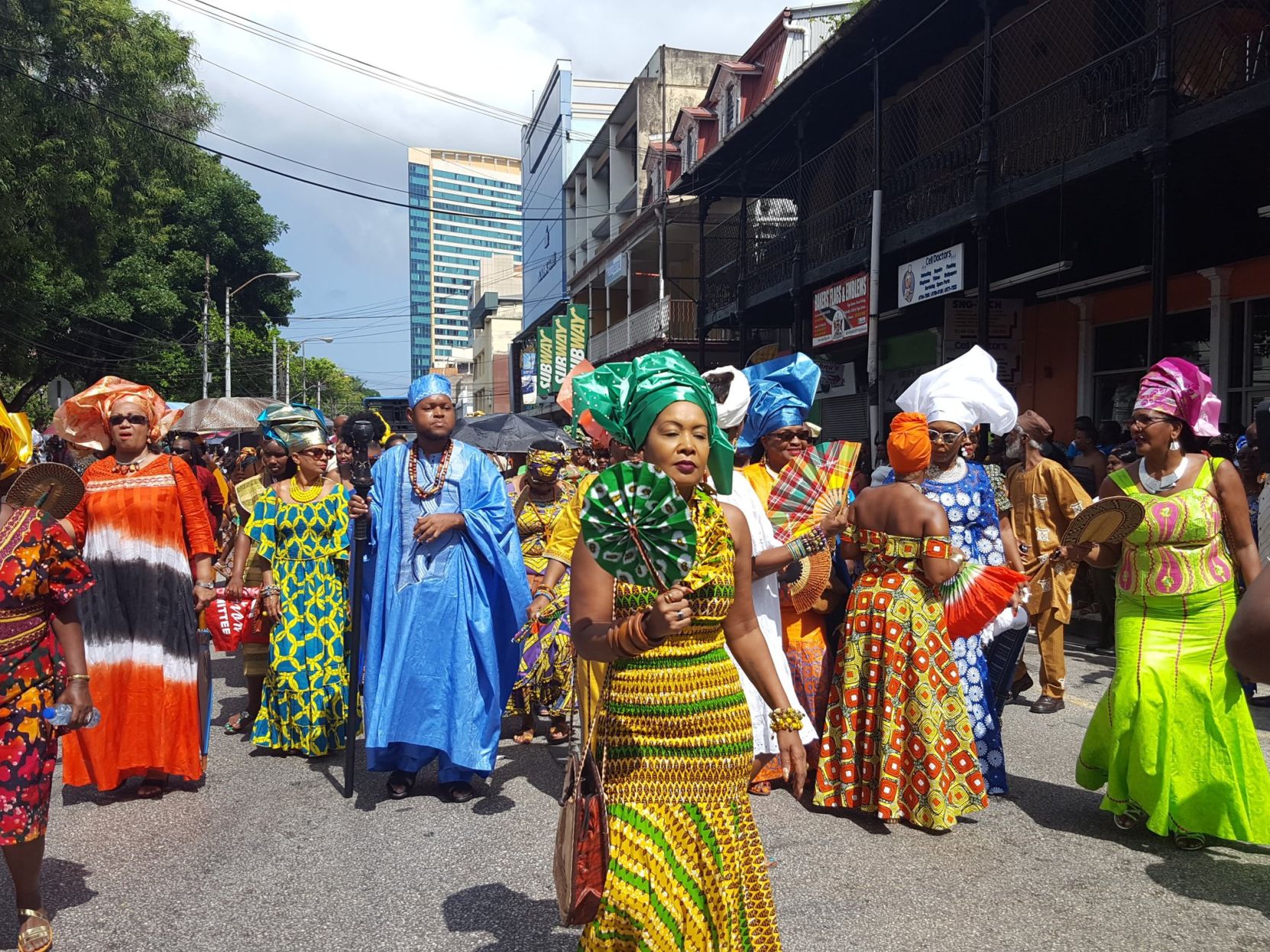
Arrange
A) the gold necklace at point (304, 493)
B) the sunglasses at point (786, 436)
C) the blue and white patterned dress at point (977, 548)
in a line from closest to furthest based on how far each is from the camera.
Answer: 1. the blue and white patterned dress at point (977, 548)
2. the sunglasses at point (786, 436)
3. the gold necklace at point (304, 493)

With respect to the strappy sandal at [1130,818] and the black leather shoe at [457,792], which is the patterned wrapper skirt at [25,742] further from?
the strappy sandal at [1130,818]

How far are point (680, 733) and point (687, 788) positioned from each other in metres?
0.14

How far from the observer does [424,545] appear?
521 cm

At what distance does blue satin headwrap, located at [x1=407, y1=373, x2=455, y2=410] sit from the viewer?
518 cm

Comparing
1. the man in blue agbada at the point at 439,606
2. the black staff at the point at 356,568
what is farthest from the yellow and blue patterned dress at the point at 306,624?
the black staff at the point at 356,568

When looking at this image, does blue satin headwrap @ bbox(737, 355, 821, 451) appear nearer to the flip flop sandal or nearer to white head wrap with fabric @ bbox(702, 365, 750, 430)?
white head wrap with fabric @ bbox(702, 365, 750, 430)

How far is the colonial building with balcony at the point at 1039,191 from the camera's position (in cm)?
974

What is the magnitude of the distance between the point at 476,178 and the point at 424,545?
201m

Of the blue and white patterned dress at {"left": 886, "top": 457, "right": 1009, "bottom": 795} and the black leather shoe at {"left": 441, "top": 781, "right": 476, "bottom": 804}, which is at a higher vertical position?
the blue and white patterned dress at {"left": 886, "top": 457, "right": 1009, "bottom": 795}

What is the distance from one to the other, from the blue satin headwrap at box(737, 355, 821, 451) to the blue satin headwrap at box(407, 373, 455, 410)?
158 centimetres

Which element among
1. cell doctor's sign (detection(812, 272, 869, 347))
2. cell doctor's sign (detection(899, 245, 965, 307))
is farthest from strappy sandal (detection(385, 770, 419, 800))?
cell doctor's sign (detection(812, 272, 869, 347))

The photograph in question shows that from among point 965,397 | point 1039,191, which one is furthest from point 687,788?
point 1039,191

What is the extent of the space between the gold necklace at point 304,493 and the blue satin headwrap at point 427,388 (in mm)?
1033

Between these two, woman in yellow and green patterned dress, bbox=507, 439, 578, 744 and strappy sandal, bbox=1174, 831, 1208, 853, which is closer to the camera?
strappy sandal, bbox=1174, 831, 1208, 853
